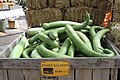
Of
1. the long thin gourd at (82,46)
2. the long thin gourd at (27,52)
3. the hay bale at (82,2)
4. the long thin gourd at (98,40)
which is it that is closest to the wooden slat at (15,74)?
the long thin gourd at (27,52)

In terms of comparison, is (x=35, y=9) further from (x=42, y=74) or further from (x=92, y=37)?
(x=42, y=74)

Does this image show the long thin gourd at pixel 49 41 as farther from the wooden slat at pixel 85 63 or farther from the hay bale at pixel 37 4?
the hay bale at pixel 37 4

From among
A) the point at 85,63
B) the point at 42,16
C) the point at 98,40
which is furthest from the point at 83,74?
the point at 42,16

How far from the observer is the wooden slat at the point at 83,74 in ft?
3.82

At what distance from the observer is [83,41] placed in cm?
135

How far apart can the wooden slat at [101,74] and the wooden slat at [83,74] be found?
0.03 m

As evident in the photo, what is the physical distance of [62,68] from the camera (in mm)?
1162

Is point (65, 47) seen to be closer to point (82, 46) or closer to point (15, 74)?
point (82, 46)

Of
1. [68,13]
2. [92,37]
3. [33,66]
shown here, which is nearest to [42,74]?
[33,66]

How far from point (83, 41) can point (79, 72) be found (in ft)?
0.86

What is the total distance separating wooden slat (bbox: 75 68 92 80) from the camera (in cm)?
116

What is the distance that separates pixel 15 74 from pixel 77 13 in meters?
1.13

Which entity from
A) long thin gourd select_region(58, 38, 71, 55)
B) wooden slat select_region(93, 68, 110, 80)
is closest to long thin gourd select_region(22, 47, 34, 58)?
long thin gourd select_region(58, 38, 71, 55)

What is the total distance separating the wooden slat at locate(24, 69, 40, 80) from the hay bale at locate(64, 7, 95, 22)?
1039 mm
